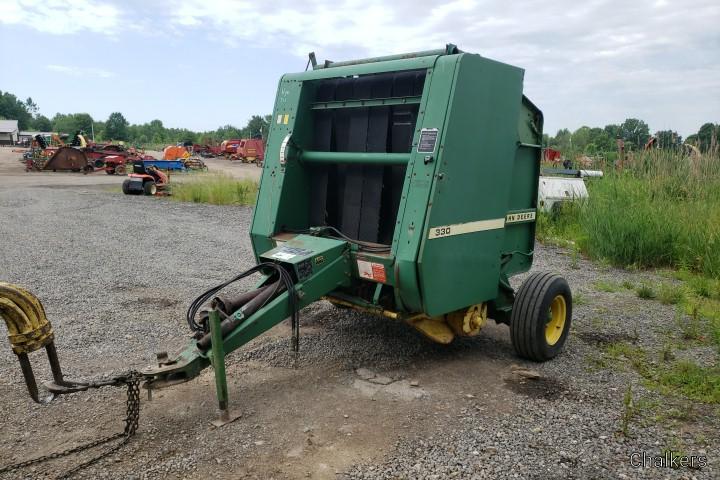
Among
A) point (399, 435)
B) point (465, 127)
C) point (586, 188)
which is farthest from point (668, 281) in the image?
point (399, 435)

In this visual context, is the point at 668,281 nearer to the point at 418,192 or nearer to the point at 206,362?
the point at 418,192

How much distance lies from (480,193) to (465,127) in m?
0.50

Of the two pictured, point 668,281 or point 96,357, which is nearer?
point 96,357

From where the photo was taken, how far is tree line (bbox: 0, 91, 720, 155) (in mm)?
10636

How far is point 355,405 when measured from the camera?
3.74m

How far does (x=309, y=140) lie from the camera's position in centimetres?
482

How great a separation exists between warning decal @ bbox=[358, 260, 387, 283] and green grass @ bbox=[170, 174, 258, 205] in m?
11.3

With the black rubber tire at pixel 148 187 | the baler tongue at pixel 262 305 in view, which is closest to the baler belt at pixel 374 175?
the baler tongue at pixel 262 305

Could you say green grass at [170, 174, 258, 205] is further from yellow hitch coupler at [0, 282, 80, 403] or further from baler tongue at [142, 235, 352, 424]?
yellow hitch coupler at [0, 282, 80, 403]

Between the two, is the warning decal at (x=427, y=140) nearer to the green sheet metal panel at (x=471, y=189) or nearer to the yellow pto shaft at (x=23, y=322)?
the green sheet metal panel at (x=471, y=189)

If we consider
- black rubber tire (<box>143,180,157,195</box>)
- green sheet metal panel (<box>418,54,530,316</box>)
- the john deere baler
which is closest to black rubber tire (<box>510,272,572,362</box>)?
the john deere baler

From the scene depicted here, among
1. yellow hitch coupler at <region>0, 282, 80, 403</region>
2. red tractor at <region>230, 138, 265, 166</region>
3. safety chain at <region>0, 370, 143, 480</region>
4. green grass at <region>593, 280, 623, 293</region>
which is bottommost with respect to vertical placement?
safety chain at <region>0, 370, 143, 480</region>

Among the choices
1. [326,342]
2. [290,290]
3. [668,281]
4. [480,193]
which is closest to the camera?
[290,290]

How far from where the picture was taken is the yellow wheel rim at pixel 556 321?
475 centimetres
